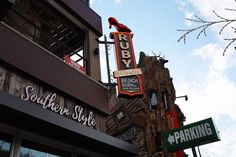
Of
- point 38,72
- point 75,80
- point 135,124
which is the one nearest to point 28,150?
point 38,72

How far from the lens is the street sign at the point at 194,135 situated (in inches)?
240

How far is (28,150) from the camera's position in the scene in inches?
236

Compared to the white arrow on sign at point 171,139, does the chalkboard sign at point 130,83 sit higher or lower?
higher

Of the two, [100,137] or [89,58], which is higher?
[89,58]

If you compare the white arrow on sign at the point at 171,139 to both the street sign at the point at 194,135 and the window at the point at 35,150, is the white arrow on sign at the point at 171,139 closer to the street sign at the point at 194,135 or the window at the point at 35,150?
the street sign at the point at 194,135

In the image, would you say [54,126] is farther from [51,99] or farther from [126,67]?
[126,67]

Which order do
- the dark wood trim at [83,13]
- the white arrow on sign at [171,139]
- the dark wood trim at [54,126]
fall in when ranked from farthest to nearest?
1. the dark wood trim at [83,13]
2. the white arrow on sign at [171,139]
3. the dark wood trim at [54,126]

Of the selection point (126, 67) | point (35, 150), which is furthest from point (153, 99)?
point (35, 150)

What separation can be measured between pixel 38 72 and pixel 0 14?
167 centimetres

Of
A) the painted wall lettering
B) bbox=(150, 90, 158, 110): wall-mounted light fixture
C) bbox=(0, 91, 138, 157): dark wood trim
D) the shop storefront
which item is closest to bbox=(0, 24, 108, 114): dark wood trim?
the shop storefront

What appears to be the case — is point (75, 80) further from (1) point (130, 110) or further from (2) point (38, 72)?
(1) point (130, 110)

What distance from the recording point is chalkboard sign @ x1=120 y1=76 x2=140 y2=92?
905 centimetres

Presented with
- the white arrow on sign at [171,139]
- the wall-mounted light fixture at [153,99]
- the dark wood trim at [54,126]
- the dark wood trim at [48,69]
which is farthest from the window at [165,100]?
the white arrow on sign at [171,139]

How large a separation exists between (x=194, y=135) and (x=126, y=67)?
4077 millimetres
